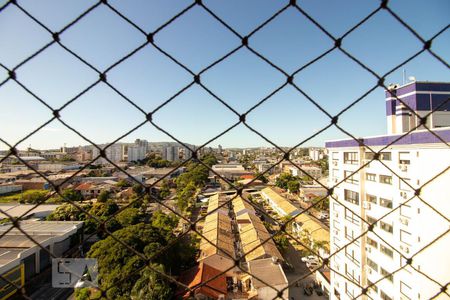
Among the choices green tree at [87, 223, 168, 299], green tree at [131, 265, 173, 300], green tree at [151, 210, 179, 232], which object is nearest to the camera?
green tree at [131, 265, 173, 300]

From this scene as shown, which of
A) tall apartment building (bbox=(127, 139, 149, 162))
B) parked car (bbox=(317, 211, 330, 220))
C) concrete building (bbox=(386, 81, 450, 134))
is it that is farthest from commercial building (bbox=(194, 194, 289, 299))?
tall apartment building (bbox=(127, 139, 149, 162))

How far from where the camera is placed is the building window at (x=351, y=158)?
4.16 meters

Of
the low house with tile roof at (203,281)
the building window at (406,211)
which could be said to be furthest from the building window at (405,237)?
the low house with tile roof at (203,281)

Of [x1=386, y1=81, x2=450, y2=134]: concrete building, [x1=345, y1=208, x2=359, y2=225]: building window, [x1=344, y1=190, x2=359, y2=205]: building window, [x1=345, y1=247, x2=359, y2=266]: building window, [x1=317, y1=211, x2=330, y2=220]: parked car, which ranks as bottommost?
[x1=317, y1=211, x2=330, y2=220]: parked car

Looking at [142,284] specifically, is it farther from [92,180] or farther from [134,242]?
[92,180]

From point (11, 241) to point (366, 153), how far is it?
814 centimetres

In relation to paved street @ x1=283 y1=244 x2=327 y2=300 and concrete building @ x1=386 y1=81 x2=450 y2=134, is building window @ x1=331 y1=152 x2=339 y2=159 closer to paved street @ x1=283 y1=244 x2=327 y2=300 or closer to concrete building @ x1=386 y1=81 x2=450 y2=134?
concrete building @ x1=386 y1=81 x2=450 y2=134

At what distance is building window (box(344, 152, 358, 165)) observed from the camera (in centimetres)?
416

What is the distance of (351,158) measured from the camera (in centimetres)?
427

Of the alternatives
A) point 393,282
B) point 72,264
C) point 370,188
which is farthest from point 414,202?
point 72,264

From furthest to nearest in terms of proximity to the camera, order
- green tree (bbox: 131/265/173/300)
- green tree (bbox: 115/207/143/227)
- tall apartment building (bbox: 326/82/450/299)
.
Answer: green tree (bbox: 115/207/143/227), green tree (bbox: 131/265/173/300), tall apartment building (bbox: 326/82/450/299)

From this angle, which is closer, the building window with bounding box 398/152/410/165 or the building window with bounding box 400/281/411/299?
the building window with bounding box 400/281/411/299

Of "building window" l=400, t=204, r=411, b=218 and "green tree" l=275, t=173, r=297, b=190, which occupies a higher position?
"building window" l=400, t=204, r=411, b=218

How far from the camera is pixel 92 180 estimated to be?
19.9m
